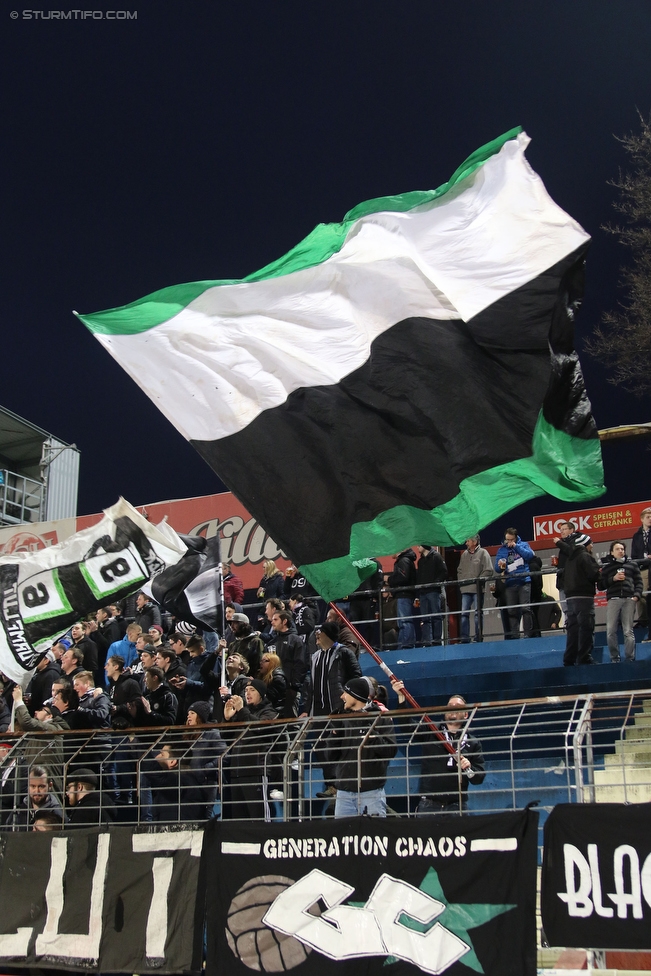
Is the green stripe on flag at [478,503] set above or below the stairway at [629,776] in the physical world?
above

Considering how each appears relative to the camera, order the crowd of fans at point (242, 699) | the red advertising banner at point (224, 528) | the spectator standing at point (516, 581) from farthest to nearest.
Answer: the red advertising banner at point (224, 528) → the spectator standing at point (516, 581) → the crowd of fans at point (242, 699)

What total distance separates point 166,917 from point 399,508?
10.8 ft

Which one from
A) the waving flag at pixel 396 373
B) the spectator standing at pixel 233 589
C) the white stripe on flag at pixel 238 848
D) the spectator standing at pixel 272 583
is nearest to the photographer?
the waving flag at pixel 396 373

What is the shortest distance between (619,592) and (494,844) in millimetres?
6486

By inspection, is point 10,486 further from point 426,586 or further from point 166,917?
point 166,917

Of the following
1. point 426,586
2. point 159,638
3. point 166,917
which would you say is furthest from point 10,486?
point 166,917

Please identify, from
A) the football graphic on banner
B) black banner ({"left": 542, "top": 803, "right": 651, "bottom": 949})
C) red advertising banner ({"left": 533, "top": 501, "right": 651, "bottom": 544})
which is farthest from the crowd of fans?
red advertising banner ({"left": 533, "top": 501, "right": 651, "bottom": 544})

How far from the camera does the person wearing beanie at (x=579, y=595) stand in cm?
1186

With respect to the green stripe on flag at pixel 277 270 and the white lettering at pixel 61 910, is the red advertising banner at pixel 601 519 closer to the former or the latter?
the green stripe on flag at pixel 277 270

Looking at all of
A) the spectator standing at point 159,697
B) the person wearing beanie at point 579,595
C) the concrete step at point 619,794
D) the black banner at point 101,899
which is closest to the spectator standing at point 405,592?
the person wearing beanie at point 579,595

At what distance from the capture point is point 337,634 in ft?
32.4

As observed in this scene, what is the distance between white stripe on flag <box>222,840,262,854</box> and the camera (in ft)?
22.1

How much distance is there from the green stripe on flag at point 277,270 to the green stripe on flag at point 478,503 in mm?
1992

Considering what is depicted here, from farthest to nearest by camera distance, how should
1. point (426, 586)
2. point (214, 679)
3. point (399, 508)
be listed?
point (426, 586) < point (214, 679) < point (399, 508)
